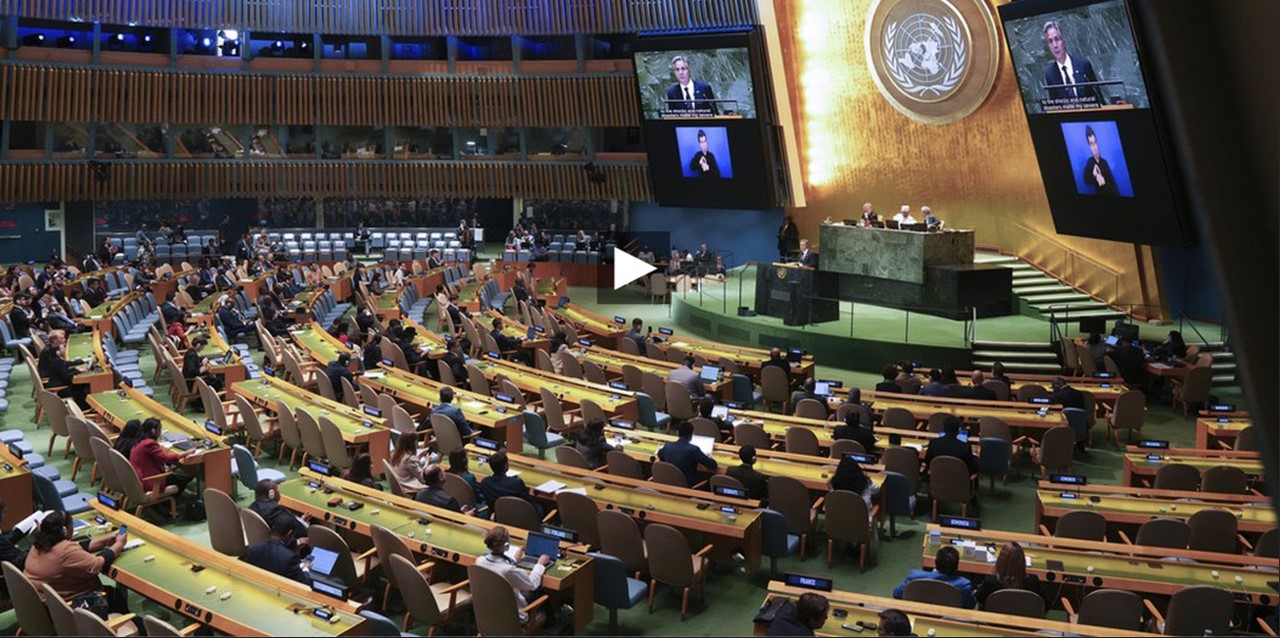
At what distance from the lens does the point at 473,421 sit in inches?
463

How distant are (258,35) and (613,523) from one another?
28479 mm

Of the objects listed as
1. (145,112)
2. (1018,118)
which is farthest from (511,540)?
(145,112)

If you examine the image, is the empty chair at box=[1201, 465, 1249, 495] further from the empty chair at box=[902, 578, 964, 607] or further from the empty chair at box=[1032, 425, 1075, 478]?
the empty chair at box=[902, 578, 964, 607]

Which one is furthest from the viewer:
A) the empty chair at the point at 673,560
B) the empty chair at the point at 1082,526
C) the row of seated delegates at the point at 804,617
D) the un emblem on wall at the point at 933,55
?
the un emblem on wall at the point at 933,55

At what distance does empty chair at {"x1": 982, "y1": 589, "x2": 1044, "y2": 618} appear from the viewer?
6.47m

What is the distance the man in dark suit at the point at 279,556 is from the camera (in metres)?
7.19

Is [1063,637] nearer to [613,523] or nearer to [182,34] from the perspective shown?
[613,523]

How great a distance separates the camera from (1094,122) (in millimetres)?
17141

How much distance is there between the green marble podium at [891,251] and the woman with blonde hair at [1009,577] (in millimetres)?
13422

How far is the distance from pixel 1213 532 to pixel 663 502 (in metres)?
4.24
